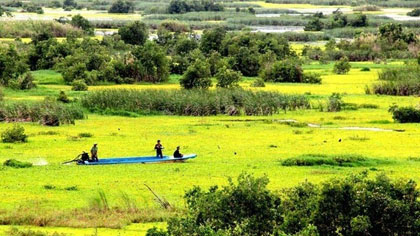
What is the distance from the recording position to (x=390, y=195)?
2453 cm

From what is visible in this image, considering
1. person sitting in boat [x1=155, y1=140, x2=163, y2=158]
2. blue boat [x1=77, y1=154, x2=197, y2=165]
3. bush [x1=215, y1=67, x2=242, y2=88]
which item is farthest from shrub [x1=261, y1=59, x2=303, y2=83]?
blue boat [x1=77, y1=154, x2=197, y2=165]

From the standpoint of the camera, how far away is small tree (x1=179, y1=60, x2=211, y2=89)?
65688 mm

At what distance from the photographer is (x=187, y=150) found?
1731 inches

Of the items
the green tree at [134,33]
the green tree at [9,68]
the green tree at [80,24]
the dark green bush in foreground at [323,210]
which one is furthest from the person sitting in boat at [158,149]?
Result: the green tree at [80,24]

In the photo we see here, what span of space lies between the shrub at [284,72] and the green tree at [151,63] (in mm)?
8478

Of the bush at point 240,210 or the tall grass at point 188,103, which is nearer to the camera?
the bush at point 240,210

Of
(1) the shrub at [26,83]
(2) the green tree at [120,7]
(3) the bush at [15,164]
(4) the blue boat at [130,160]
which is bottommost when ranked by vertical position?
(2) the green tree at [120,7]

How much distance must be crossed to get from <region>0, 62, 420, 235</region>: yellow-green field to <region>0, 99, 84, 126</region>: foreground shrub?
729 millimetres

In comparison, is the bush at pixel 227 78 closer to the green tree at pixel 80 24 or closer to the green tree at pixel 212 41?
the green tree at pixel 212 41

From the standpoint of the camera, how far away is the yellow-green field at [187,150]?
33594mm

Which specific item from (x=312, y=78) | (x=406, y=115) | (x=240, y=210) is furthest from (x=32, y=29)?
(x=240, y=210)

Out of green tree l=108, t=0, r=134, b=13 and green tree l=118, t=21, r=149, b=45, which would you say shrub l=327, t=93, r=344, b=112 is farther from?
green tree l=108, t=0, r=134, b=13

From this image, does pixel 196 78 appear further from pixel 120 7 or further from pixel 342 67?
pixel 120 7

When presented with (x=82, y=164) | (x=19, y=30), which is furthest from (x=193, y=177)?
(x=19, y=30)
